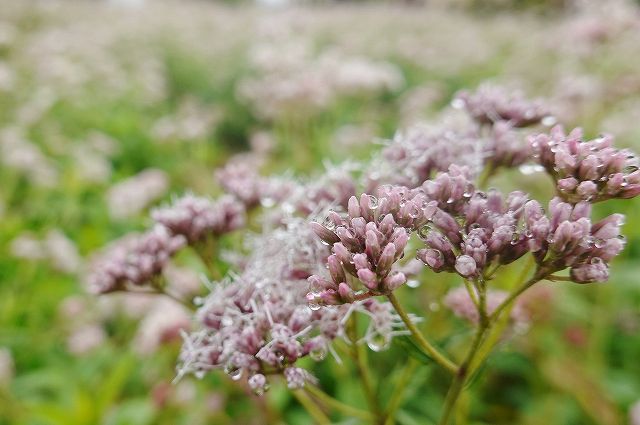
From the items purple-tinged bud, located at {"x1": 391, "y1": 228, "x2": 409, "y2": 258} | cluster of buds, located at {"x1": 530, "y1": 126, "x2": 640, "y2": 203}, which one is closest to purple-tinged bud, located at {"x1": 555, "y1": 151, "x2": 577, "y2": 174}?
cluster of buds, located at {"x1": 530, "y1": 126, "x2": 640, "y2": 203}

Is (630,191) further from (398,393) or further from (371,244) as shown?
(398,393)

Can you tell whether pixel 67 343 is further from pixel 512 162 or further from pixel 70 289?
pixel 512 162

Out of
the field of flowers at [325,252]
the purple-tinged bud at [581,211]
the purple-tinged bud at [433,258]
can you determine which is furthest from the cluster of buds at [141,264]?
the purple-tinged bud at [581,211]

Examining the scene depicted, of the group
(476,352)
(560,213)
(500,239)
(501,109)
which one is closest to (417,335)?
(476,352)

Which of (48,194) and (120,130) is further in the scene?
(120,130)

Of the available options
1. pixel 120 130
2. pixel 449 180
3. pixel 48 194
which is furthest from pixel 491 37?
pixel 449 180

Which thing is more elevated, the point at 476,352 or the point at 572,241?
the point at 572,241

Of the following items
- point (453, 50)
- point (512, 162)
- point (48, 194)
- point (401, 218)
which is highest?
point (401, 218)

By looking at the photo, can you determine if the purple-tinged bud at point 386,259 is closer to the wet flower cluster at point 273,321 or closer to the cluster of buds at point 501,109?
the wet flower cluster at point 273,321
